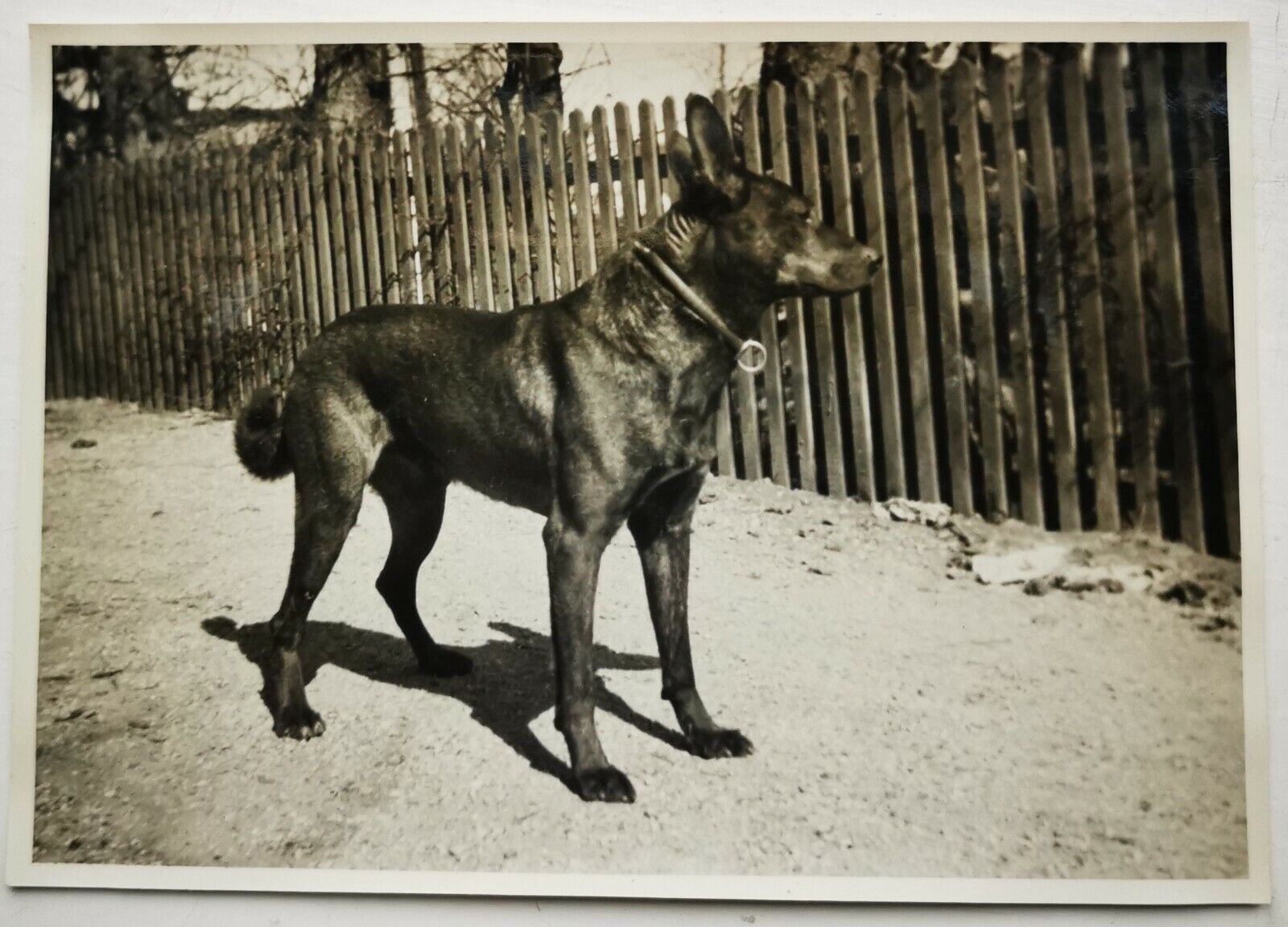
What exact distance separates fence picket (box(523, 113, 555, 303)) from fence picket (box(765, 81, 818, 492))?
2.21 feet

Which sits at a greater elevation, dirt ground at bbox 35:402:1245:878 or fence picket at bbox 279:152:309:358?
fence picket at bbox 279:152:309:358

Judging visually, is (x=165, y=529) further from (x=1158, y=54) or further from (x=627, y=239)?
(x=1158, y=54)

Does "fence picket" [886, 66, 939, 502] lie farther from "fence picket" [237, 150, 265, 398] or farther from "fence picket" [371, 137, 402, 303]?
"fence picket" [237, 150, 265, 398]

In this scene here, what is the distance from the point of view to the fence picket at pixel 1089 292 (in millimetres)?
2717

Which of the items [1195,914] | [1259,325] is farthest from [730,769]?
[1259,325]

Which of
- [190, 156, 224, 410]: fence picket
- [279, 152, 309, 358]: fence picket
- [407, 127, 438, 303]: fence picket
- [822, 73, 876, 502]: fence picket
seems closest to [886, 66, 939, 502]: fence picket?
[822, 73, 876, 502]: fence picket

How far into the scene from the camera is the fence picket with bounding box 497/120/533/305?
2.91 metres

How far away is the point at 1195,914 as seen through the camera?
8.60 ft

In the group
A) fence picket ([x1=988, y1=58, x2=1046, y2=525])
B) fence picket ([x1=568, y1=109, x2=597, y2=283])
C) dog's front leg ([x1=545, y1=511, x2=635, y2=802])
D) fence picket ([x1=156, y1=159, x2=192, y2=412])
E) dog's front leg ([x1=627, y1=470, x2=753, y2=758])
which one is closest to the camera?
dog's front leg ([x1=545, y1=511, x2=635, y2=802])

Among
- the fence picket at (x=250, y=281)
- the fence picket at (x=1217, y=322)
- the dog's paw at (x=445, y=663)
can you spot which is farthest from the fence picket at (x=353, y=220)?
the fence picket at (x=1217, y=322)

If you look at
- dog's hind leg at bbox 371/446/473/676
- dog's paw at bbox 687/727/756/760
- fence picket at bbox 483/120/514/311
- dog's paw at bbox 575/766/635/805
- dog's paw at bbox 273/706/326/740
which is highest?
fence picket at bbox 483/120/514/311

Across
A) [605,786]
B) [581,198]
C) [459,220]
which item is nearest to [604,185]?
[581,198]

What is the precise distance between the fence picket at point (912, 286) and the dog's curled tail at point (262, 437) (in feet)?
5.96

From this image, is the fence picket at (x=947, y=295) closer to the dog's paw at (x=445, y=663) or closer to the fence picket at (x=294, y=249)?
the dog's paw at (x=445, y=663)
